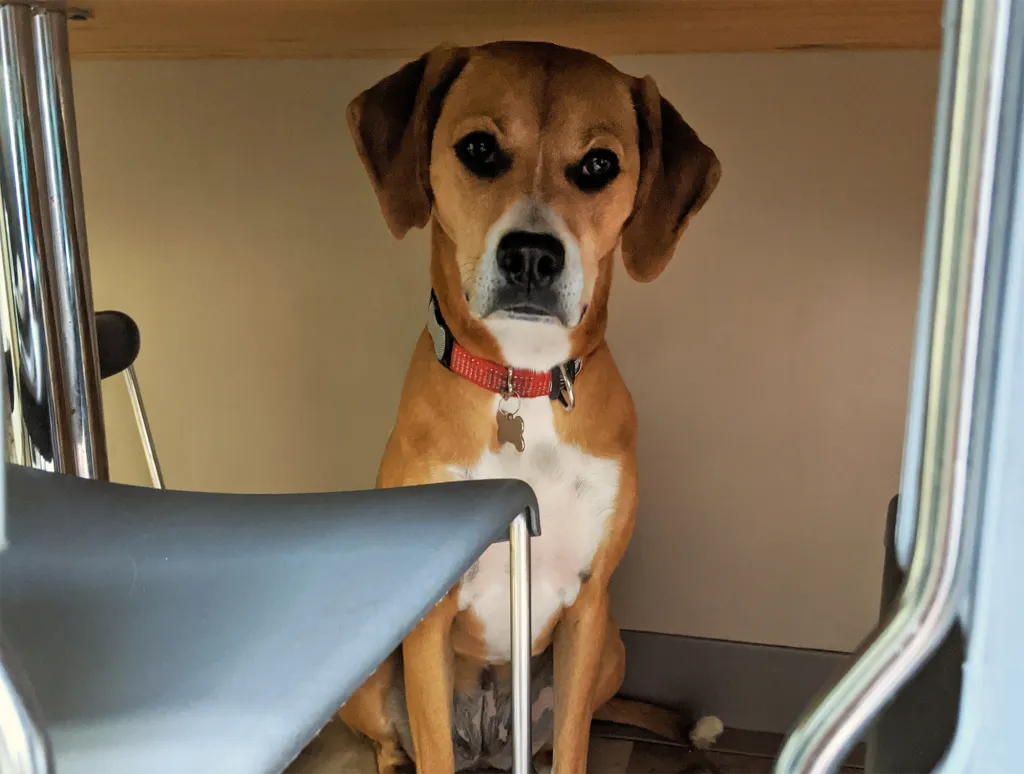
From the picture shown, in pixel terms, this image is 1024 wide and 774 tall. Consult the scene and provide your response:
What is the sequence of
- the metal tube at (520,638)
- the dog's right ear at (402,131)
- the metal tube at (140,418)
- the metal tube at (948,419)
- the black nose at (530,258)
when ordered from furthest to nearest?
the metal tube at (140,418) → the dog's right ear at (402,131) → the black nose at (530,258) → the metal tube at (520,638) → the metal tube at (948,419)

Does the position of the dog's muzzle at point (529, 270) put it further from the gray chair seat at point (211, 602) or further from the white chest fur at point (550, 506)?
the gray chair seat at point (211, 602)

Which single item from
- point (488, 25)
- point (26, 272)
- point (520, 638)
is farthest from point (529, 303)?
point (26, 272)

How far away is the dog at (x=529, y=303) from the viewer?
989 millimetres

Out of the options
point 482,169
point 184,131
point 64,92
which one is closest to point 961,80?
point 482,169

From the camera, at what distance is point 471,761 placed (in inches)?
51.3

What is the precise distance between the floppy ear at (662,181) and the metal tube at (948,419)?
2.33 ft

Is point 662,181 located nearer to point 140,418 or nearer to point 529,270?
point 529,270

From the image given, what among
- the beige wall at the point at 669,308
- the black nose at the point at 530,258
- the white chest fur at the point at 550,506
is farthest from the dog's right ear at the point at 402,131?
the beige wall at the point at 669,308

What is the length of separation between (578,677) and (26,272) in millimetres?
827

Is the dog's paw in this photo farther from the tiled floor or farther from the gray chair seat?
the gray chair seat

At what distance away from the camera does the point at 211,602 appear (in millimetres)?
509

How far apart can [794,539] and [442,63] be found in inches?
35.5

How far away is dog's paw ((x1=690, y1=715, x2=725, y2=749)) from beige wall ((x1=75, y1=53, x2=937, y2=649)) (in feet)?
0.54

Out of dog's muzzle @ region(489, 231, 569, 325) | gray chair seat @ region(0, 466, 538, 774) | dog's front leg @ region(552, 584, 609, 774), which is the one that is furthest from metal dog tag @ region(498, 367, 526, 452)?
gray chair seat @ region(0, 466, 538, 774)
